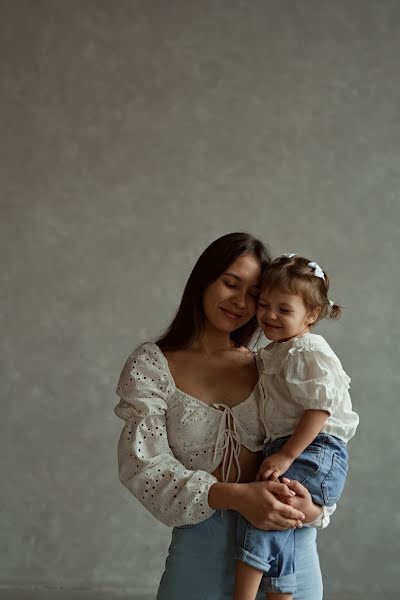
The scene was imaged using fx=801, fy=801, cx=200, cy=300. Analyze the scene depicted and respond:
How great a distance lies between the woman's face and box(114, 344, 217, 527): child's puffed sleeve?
191 mm

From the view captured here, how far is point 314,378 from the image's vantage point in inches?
76.5

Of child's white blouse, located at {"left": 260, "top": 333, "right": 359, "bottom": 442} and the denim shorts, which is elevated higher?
child's white blouse, located at {"left": 260, "top": 333, "right": 359, "bottom": 442}

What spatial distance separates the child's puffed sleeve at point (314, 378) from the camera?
1.91 metres

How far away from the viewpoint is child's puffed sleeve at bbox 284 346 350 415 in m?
1.91

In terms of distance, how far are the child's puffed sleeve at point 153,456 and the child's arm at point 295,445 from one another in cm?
14

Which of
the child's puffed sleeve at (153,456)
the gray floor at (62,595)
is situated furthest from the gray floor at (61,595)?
the child's puffed sleeve at (153,456)

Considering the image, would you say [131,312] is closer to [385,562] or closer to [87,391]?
[87,391]

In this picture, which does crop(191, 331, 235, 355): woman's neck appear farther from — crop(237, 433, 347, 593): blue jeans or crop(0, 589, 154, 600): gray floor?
crop(0, 589, 154, 600): gray floor

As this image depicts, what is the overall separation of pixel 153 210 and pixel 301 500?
1972mm

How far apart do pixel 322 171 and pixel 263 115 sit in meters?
0.37

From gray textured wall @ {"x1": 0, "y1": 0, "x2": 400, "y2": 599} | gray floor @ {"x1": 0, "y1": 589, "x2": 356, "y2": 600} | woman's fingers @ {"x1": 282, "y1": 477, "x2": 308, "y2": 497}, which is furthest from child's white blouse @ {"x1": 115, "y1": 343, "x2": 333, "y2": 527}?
gray floor @ {"x1": 0, "y1": 589, "x2": 356, "y2": 600}

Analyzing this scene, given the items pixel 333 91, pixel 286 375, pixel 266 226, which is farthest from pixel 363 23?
pixel 286 375

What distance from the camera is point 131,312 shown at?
11.8ft

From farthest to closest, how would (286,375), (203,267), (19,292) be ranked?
(19,292)
(203,267)
(286,375)
